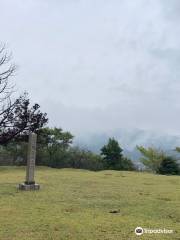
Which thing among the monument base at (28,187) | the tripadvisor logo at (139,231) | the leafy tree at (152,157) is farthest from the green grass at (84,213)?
the leafy tree at (152,157)

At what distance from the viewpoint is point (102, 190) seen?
42.5 feet

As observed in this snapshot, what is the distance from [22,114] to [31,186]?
1109 centimetres

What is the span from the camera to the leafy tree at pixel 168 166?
3086cm

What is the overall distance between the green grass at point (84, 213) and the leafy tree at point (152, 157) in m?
19.7

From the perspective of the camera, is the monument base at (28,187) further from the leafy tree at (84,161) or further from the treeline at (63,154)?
the leafy tree at (84,161)

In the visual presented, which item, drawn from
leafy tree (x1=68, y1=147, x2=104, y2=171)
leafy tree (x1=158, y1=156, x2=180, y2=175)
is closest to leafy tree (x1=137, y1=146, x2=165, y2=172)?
leafy tree (x1=158, y1=156, x2=180, y2=175)

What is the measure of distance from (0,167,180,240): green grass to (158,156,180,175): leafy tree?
58.7 feet

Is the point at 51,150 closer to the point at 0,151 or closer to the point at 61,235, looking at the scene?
the point at 0,151

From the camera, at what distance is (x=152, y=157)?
111ft

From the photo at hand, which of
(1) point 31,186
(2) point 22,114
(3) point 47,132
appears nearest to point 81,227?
(1) point 31,186

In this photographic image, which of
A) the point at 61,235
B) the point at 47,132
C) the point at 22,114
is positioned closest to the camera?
the point at 61,235

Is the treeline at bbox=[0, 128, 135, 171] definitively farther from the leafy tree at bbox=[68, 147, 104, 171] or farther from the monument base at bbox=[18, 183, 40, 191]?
the monument base at bbox=[18, 183, 40, 191]

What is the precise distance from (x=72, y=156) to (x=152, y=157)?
644cm

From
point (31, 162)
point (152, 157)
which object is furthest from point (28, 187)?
point (152, 157)
